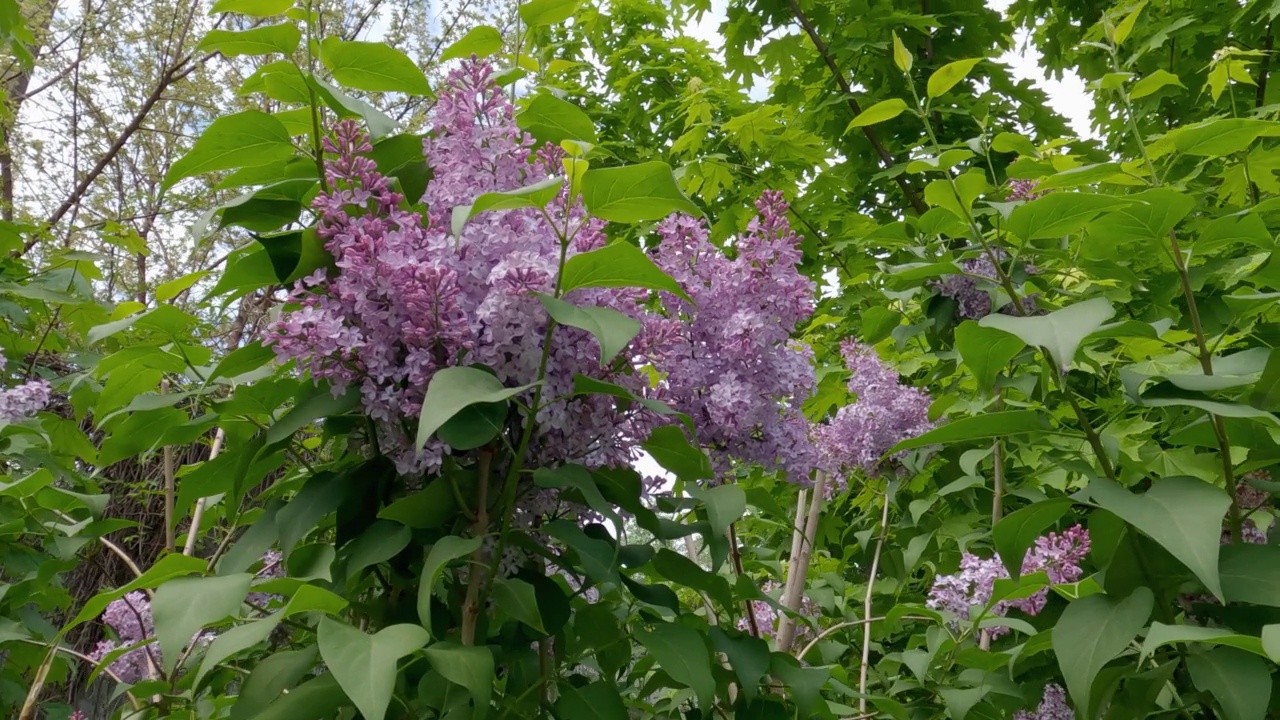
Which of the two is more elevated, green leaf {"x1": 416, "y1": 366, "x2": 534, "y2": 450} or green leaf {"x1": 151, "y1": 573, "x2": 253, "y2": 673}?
green leaf {"x1": 416, "y1": 366, "x2": 534, "y2": 450}

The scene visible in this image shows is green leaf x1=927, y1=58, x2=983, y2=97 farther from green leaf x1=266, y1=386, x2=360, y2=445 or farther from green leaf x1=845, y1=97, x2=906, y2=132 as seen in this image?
green leaf x1=266, y1=386, x2=360, y2=445

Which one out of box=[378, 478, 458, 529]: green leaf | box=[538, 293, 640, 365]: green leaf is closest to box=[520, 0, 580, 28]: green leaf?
box=[538, 293, 640, 365]: green leaf

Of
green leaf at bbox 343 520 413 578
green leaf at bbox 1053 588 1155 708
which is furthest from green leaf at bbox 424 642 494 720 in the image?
green leaf at bbox 1053 588 1155 708

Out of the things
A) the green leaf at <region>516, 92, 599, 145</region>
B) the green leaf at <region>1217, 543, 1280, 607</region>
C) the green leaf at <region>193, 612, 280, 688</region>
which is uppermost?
the green leaf at <region>516, 92, 599, 145</region>

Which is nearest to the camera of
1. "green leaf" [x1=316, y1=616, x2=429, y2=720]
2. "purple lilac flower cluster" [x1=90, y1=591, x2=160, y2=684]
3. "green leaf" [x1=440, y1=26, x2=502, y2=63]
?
"green leaf" [x1=316, y1=616, x2=429, y2=720]

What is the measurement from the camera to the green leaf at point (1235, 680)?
2.59 feet

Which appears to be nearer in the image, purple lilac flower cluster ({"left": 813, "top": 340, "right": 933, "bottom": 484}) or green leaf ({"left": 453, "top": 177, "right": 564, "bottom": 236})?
green leaf ({"left": 453, "top": 177, "right": 564, "bottom": 236})

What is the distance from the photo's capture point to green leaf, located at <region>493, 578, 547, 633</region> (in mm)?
811

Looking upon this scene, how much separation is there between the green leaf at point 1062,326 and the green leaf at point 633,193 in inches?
11.3

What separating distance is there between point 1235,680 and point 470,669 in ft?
2.22

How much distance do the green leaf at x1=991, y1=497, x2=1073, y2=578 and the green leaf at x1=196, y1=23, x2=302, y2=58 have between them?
2.75 ft

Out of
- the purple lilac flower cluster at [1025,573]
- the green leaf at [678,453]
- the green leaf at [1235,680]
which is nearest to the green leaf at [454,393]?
the green leaf at [678,453]

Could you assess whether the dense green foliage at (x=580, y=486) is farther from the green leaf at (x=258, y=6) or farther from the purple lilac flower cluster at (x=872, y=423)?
the purple lilac flower cluster at (x=872, y=423)

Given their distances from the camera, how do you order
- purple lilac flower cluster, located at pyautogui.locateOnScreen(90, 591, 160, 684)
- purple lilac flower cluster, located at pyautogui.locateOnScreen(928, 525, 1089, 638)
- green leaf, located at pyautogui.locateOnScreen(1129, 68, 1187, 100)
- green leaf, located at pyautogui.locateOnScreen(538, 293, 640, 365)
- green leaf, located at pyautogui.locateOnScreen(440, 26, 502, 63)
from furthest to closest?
purple lilac flower cluster, located at pyautogui.locateOnScreen(90, 591, 160, 684), purple lilac flower cluster, located at pyautogui.locateOnScreen(928, 525, 1089, 638), green leaf, located at pyautogui.locateOnScreen(1129, 68, 1187, 100), green leaf, located at pyautogui.locateOnScreen(440, 26, 502, 63), green leaf, located at pyautogui.locateOnScreen(538, 293, 640, 365)
